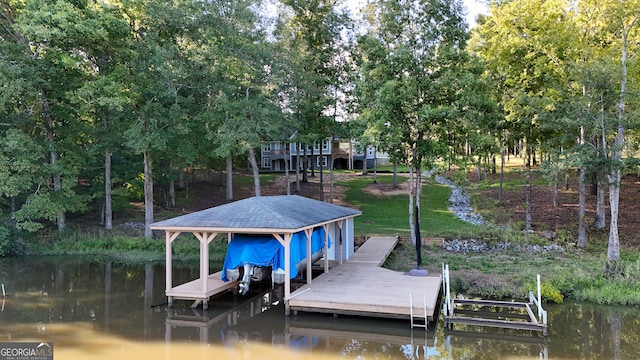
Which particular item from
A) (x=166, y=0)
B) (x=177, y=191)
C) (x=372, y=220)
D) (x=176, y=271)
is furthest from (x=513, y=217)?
(x=177, y=191)

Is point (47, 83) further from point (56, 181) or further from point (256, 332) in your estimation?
point (256, 332)

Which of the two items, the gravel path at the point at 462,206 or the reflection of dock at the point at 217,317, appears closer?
the reflection of dock at the point at 217,317

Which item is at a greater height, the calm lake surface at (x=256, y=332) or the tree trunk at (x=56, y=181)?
the tree trunk at (x=56, y=181)

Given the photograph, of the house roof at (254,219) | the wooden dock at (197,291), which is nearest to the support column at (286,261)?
the house roof at (254,219)

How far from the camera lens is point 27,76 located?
59.4 ft

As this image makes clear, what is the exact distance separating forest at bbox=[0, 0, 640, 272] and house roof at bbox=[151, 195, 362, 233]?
489 centimetres

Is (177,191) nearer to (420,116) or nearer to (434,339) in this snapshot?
(420,116)

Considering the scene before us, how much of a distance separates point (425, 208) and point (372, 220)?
497 centimetres

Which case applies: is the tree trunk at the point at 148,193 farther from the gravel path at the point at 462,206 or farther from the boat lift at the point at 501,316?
the gravel path at the point at 462,206

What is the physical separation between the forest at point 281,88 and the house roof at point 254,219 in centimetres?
489

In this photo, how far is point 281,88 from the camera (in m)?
21.9

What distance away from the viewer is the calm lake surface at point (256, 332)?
27.8 feet

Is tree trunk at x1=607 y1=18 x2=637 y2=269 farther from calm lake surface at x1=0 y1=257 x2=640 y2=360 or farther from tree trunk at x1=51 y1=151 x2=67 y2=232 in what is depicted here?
tree trunk at x1=51 y1=151 x2=67 y2=232

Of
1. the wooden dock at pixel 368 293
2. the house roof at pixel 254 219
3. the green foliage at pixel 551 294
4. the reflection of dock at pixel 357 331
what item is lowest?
the reflection of dock at pixel 357 331
